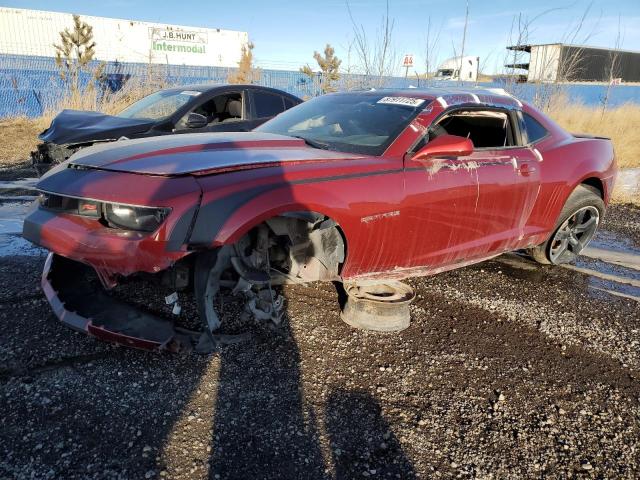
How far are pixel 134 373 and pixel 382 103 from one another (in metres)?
2.57

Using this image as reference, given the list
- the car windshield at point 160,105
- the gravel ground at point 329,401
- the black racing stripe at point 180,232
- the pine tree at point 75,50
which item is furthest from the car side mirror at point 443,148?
the pine tree at point 75,50

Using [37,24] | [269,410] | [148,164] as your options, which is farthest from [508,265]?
[37,24]

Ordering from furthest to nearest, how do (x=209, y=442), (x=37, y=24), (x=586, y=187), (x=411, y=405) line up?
(x=37, y=24), (x=586, y=187), (x=411, y=405), (x=209, y=442)

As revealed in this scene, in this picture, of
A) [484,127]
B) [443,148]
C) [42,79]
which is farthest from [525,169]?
[42,79]

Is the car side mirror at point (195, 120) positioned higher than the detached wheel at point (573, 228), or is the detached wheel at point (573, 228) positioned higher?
the car side mirror at point (195, 120)

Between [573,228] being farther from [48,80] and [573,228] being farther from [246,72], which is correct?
[48,80]

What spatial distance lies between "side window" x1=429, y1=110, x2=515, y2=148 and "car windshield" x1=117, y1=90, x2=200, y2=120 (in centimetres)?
384

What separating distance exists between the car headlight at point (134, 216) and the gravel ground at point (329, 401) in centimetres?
80

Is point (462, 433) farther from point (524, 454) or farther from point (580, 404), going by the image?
point (580, 404)

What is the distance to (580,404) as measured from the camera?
2.64 metres

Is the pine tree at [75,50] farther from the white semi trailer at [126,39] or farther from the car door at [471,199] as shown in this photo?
the car door at [471,199]

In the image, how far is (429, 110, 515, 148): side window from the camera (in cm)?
→ 408

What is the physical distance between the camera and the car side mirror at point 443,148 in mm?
3182

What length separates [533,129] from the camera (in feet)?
13.8
